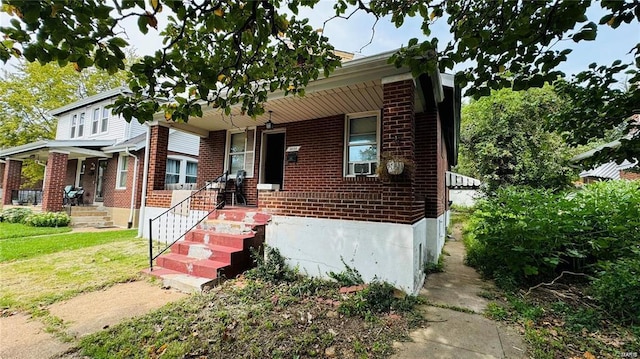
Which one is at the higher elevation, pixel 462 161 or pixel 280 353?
pixel 462 161

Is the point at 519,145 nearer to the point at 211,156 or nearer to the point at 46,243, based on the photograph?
the point at 211,156

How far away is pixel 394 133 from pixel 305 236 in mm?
2212

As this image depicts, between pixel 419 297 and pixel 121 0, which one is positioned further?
pixel 419 297

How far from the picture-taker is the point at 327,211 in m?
4.35

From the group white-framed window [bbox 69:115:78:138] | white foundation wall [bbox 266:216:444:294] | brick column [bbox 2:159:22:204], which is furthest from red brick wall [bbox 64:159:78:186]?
white foundation wall [bbox 266:216:444:294]

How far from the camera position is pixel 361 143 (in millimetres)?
6543

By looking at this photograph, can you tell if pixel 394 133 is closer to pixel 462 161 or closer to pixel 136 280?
pixel 136 280

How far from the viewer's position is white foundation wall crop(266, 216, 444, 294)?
3781mm

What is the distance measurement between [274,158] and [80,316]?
5547 millimetres

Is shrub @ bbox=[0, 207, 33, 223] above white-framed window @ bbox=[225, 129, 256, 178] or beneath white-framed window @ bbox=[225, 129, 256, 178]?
beneath

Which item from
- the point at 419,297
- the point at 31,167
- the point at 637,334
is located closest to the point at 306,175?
the point at 419,297

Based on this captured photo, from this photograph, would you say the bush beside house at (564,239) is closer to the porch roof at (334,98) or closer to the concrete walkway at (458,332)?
the concrete walkway at (458,332)

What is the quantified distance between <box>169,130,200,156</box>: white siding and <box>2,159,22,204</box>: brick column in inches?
350

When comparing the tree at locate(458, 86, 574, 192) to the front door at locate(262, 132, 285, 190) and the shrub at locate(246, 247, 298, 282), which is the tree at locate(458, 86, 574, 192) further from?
the shrub at locate(246, 247, 298, 282)
